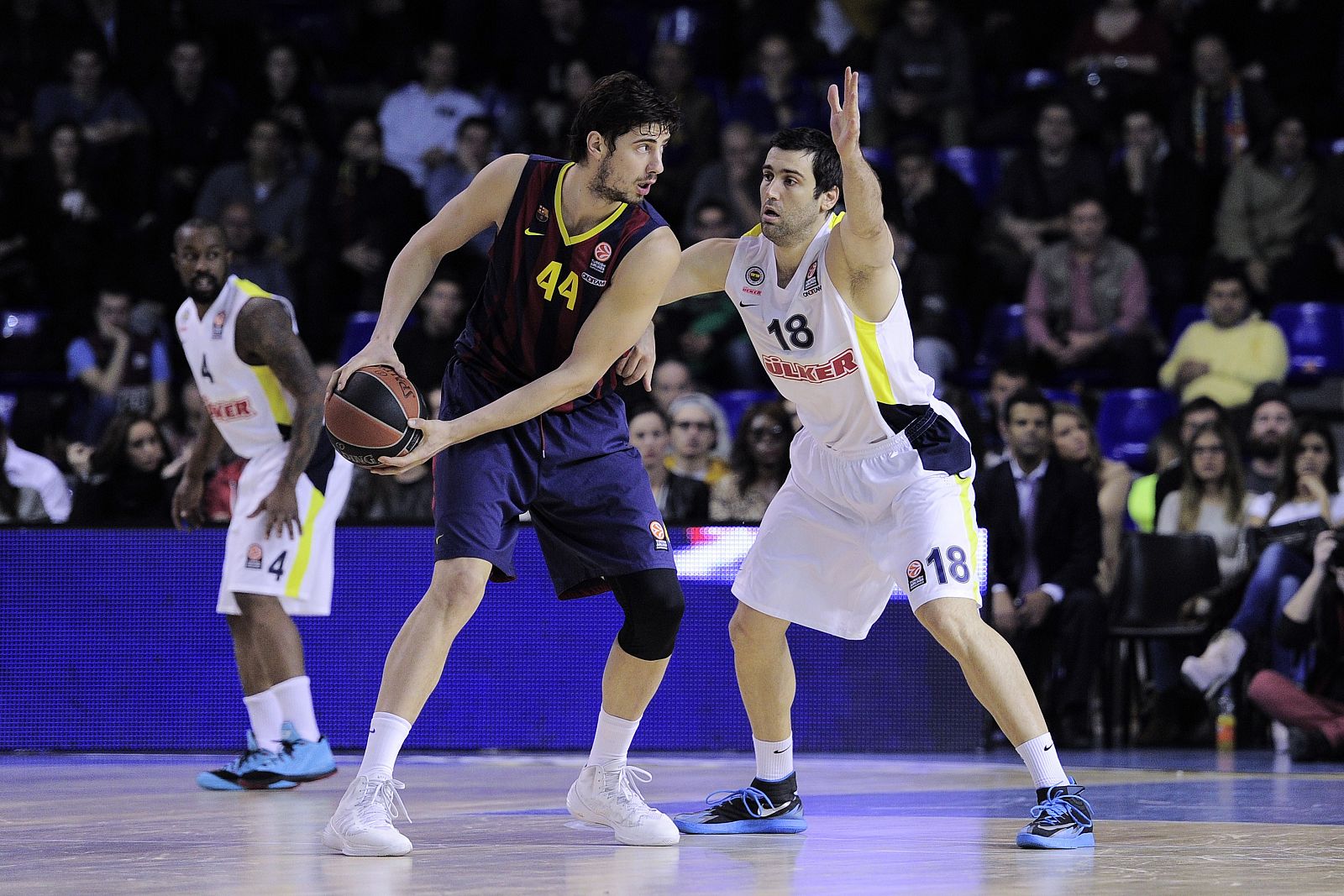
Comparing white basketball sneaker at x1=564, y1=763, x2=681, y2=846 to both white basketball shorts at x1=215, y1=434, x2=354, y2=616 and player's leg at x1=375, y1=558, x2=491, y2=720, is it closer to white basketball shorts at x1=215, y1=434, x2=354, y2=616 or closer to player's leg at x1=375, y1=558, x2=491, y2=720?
player's leg at x1=375, y1=558, x2=491, y2=720

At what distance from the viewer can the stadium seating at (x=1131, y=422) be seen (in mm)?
10180

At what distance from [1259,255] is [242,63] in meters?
7.20

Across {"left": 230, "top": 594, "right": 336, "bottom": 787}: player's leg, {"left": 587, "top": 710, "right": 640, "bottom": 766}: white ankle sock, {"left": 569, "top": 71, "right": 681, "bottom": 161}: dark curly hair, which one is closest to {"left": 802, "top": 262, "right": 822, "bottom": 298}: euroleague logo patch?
{"left": 569, "top": 71, "right": 681, "bottom": 161}: dark curly hair

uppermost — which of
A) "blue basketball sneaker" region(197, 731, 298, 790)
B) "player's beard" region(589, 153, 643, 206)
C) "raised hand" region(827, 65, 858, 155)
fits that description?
"raised hand" region(827, 65, 858, 155)

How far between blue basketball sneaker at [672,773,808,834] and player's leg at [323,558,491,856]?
0.96m

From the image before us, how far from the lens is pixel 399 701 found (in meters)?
4.55

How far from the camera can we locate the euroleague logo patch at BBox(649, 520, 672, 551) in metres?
4.95

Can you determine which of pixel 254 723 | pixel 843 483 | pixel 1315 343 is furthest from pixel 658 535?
pixel 1315 343

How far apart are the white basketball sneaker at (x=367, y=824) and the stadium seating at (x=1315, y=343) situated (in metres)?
7.30

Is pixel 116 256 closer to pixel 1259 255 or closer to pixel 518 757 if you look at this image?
pixel 518 757

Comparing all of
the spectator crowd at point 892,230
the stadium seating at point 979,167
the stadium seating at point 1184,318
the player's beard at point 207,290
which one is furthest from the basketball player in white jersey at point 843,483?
the stadium seating at point 979,167

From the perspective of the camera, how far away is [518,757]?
7.48 meters

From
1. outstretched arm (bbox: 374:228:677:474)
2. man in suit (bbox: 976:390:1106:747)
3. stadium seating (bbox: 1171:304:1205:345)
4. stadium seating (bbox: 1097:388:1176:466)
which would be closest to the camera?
outstretched arm (bbox: 374:228:677:474)

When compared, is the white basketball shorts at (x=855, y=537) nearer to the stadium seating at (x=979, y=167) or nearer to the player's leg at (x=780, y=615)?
the player's leg at (x=780, y=615)
